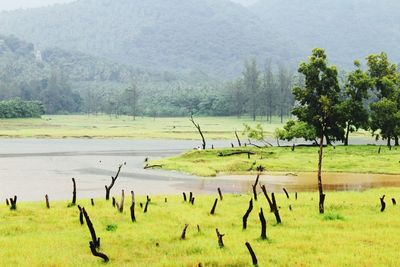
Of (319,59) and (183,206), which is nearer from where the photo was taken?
(183,206)

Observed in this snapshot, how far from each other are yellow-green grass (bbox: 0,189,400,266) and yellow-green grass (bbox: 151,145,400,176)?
1334 inches

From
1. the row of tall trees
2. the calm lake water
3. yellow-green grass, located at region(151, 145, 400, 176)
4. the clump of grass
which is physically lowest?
the calm lake water

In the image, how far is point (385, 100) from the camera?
8681cm

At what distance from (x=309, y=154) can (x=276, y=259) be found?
63306 mm

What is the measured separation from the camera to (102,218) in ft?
104

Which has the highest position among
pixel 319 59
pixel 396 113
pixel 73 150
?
pixel 319 59

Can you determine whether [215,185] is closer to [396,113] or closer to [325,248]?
[325,248]

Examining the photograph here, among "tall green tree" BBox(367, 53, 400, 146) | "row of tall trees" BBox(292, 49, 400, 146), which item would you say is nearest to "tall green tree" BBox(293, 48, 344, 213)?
"row of tall trees" BBox(292, 49, 400, 146)

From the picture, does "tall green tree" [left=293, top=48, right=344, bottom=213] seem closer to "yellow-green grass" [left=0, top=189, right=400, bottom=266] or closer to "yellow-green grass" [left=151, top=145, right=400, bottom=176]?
"yellow-green grass" [left=151, top=145, right=400, bottom=176]

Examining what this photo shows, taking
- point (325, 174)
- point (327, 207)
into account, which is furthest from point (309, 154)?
point (327, 207)

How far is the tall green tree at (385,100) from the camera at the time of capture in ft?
282

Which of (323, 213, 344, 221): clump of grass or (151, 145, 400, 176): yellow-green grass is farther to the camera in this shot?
(151, 145, 400, 176): yellow-green grass

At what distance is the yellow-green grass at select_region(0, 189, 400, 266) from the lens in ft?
68.3

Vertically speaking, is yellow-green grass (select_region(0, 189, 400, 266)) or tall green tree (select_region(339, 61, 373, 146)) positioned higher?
tall green tree (select_region(339, 61, 373, 146))
